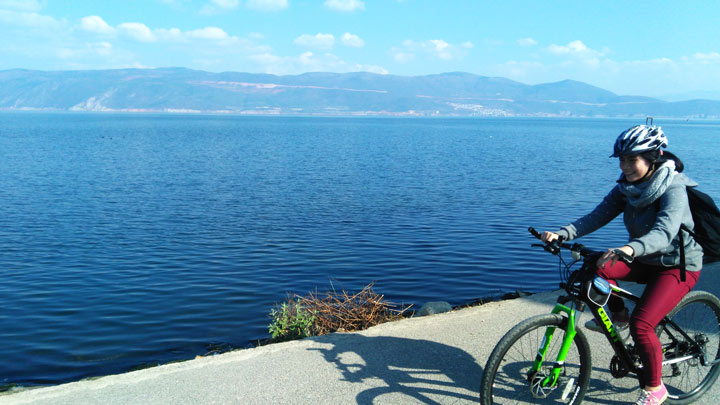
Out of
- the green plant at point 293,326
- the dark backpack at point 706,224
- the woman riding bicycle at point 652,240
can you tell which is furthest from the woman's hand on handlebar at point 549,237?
the green plant at point 293,326

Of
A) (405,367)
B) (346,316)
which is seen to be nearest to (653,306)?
(405,367)

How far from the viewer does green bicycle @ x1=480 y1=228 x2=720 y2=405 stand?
12.9 ft

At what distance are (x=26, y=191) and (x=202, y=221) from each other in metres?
12.2

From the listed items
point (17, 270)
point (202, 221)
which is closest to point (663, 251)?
point (17, 270)

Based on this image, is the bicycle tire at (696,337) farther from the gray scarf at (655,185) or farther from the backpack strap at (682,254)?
the gray scarf at (655,185)

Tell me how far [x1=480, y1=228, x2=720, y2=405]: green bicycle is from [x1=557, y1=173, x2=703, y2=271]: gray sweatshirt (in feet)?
0.99

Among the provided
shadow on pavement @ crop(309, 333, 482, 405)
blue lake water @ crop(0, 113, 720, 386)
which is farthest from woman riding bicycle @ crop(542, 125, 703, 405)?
blue lake water @ crop(0, 113, 720, 386)

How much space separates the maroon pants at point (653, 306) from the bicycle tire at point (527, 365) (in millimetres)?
372

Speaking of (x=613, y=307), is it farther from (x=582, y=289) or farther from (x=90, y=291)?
(x=90, y=291)

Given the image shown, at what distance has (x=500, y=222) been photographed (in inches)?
776

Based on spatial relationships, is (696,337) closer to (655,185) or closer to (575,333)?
(575,333)

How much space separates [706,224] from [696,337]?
107 cm

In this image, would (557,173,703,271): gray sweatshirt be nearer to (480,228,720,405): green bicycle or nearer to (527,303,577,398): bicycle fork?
(480,228,720,405): green bicycle

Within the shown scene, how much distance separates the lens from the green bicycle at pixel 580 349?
3936 millimetres
